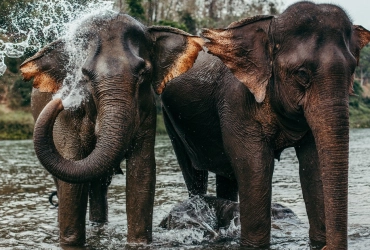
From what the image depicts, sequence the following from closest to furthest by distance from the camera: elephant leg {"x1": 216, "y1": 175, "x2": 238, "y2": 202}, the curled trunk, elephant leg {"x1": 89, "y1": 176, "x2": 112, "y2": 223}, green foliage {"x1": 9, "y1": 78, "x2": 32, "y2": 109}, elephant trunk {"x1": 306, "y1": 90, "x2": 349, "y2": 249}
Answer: elephant trunk {"x1": 306, "y1": 90, "x2": 349, "y2": 249} → the curled trunk → elephant leg {"x1": 89, "y1": 176, "x2": 112, "y2": 223} → elephant leg {"x1": 216, "y1": 175, "x2": 238, "y2": 202} → green foliage {"x1": 9, "y1": 78, "x2": 32, "y2": 109}

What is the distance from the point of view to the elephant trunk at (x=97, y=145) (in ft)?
18.6

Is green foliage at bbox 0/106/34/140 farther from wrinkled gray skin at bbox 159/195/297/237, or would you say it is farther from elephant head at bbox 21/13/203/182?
elephant head at bbox 21/13/203/182

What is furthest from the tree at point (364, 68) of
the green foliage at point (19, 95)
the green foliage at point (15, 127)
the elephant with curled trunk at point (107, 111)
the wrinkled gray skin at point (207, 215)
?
the elephant with curled trunk at point (107, 111)

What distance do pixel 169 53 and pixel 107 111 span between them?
1263mm

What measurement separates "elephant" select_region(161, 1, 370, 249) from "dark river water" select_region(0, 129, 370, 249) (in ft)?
2.34

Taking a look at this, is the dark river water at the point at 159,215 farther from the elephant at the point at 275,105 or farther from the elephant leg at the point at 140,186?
the elephant at the point at 275,105

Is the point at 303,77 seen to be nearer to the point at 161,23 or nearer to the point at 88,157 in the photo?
the point at 88,157

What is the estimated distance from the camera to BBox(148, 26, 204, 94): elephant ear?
681 centimetres

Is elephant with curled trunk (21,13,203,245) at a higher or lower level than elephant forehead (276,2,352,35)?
lower

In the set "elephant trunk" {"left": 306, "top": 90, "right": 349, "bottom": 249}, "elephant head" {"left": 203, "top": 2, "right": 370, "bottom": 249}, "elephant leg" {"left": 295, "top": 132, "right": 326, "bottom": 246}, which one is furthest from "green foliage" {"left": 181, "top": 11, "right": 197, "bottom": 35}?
"elephant trunk" {"left": 306, "top": 90, "right": 349, "bottom": 249}

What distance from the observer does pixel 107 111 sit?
581cm

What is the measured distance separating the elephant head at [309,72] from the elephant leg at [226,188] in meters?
2.30

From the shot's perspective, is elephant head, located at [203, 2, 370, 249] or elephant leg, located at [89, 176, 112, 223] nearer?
elephant head, located at [203, 2, 370, 249]

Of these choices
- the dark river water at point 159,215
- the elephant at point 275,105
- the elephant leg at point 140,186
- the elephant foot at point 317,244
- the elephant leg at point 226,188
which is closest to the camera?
the elephant at point 275,105
